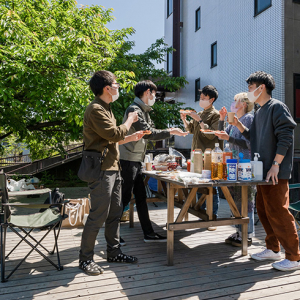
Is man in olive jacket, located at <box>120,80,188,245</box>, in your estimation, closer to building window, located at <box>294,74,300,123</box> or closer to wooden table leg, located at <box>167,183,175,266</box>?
wooden table leg, located at <box>167,183,175,266</box>

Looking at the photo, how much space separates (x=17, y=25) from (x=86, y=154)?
4239 mm

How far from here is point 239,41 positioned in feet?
31.8

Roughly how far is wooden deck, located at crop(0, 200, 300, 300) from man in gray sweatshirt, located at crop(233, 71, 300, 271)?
32cm

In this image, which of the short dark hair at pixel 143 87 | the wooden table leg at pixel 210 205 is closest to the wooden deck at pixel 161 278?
the wooden table leg at pixel 210 205

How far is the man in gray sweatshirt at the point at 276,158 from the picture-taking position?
2727 millimetres

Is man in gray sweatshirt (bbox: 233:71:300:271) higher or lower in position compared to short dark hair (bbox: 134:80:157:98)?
lower

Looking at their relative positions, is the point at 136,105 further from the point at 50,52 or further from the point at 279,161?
the point at 50,52

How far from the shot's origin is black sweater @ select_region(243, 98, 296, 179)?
8.87ft

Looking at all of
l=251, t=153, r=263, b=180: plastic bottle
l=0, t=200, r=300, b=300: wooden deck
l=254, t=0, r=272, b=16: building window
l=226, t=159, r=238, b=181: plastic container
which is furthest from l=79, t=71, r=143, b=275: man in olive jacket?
l=254, t=0, r=272, b=16: building window

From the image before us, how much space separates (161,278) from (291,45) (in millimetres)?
7333

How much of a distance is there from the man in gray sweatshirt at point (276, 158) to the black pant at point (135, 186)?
129 centimetres

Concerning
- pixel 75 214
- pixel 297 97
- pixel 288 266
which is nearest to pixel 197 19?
pixel 297 97

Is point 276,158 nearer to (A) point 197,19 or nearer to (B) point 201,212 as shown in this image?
(B) point 201,212

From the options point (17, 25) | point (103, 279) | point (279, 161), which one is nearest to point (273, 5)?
point (17, 25)
